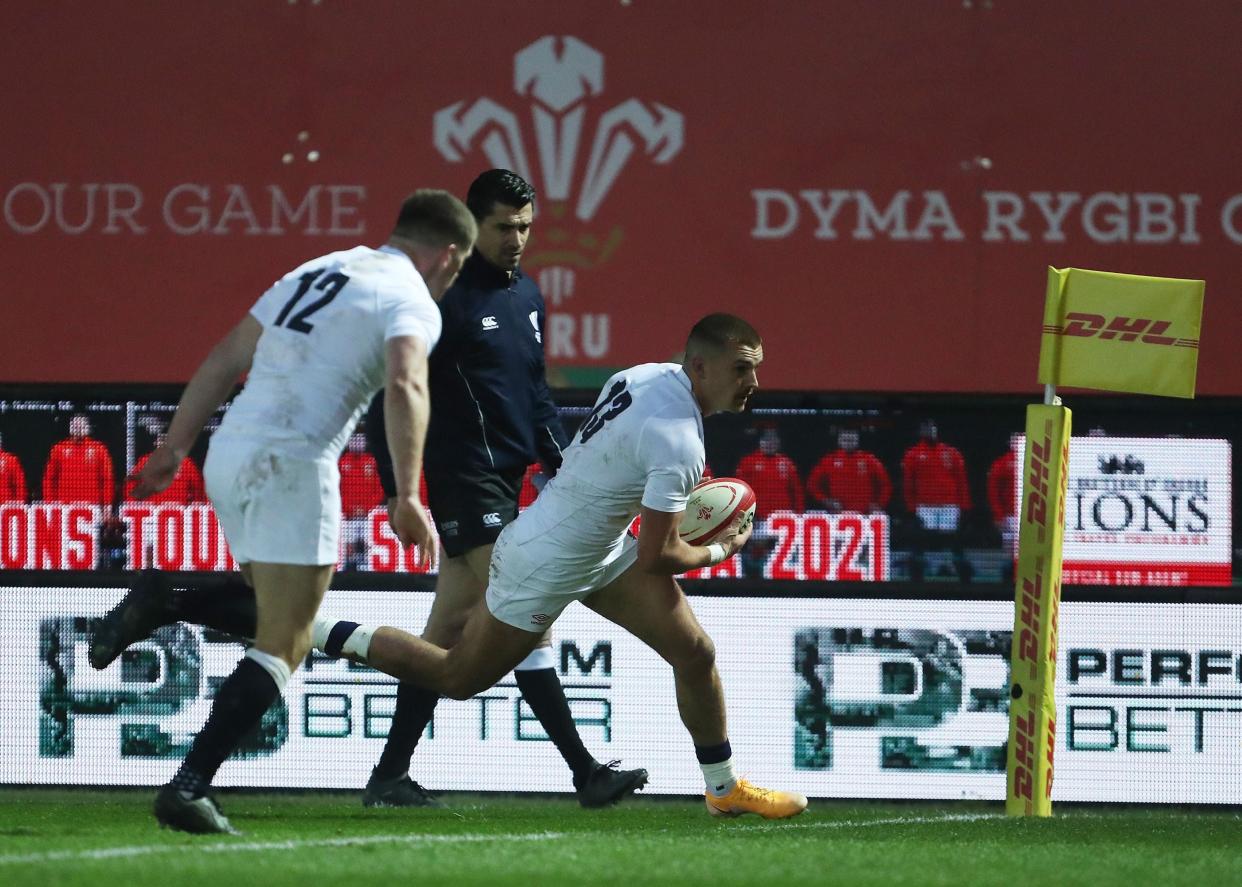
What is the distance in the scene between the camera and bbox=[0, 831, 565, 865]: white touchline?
182 inches

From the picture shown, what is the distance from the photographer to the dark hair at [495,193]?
6.41 metres

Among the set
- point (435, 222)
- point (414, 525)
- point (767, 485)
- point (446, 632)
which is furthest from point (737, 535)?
point (414, 525)

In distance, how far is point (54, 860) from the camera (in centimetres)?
456

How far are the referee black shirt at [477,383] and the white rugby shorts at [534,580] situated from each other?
46 centimetres

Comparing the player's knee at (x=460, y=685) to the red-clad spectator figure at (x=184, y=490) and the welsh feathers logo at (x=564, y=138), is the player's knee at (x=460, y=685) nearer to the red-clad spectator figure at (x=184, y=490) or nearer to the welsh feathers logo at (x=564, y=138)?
the red-clad spectator figure at (x=184, y=490)

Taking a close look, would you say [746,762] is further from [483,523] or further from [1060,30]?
[1060,30]

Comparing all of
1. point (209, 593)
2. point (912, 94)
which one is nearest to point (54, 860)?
point (209, 593)

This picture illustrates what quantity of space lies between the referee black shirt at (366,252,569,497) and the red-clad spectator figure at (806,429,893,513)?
148 centimetres

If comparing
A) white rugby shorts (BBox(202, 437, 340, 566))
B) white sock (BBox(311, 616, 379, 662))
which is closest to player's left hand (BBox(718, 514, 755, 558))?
white sock (BBox(311, 616, 379, 662))

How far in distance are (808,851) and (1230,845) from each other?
1.55 metres

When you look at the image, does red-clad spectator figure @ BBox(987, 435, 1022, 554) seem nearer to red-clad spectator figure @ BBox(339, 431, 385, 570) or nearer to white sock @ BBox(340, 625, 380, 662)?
red-clad spectator figure @ BBox(339, 431, 385, 570)

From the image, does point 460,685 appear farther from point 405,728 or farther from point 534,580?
point 405,728

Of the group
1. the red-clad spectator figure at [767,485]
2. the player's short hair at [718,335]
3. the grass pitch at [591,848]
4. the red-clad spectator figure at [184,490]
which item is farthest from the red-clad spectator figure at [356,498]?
the player's short hair at [718,335]

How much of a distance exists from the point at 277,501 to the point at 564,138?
311 cm
